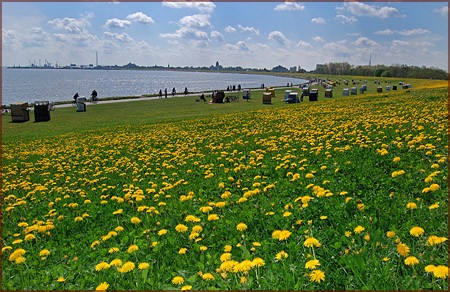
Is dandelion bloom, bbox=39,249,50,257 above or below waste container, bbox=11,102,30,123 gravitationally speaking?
above

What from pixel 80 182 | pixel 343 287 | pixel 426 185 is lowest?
pixel 80 182

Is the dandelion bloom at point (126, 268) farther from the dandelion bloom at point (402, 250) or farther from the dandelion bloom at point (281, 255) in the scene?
the dandelion bloom at point (402, 250)

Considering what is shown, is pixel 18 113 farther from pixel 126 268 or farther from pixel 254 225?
pixel 126 268

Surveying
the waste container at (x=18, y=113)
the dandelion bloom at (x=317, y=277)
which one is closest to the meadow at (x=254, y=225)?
the dandelion bloom at (x=317, y=277)

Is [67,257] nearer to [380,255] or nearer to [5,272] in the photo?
[5,272]

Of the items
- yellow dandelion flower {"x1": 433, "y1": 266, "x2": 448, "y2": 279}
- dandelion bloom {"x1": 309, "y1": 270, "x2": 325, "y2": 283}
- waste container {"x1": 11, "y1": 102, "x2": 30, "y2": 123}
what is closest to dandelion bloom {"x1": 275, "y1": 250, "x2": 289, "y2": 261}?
dandelion bloom {"x1": 309, "y1": 270, "x2": 325, "y2": 283}

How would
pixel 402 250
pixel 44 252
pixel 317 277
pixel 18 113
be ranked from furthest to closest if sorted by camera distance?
pixel 18 113
pixel 44 252
pixel 402 250
pixel 317 277

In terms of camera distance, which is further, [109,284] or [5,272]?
[5,272]

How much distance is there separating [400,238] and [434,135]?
4878 millimetres

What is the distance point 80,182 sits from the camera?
813 cm

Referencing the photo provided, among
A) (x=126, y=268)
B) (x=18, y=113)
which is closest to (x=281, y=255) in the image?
(x=126, y=268)

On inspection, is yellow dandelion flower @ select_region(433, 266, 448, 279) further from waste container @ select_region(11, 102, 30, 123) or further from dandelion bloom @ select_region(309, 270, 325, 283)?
waste container @ select_region(11, 102, 30, 123)

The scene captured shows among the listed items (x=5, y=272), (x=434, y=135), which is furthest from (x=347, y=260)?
(x=434, y=135)

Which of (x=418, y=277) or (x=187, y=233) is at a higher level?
(x=418, y=277)
